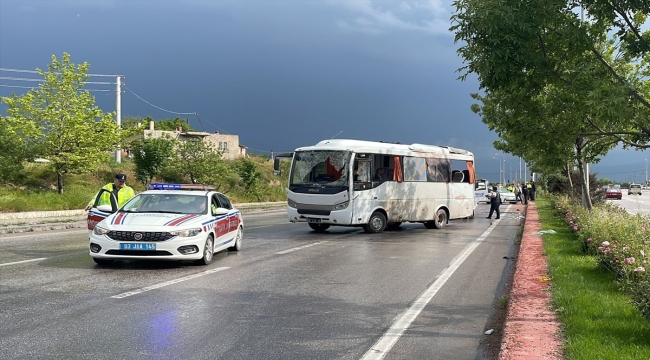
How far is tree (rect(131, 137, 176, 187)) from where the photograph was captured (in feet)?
127

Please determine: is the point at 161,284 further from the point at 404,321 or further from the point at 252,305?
the point at 404,321

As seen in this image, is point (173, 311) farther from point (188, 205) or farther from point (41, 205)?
point (41, 205)

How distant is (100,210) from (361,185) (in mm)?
9547

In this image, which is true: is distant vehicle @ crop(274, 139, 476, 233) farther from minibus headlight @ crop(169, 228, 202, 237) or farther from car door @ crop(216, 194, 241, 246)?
minibus headlight @ crop(169, 228, 202, 237)

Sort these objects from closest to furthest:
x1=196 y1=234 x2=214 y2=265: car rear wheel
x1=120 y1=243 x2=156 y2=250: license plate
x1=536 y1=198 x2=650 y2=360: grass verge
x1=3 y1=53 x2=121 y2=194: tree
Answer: x1=536 y1=198 x2=650 y2=360: grass verge → x1=120 y1=243 x2=156 y2=250: license plate → x1=196 y1=234 x2=214 y2=265: car rear wheel → x1=3 y1=53 x2=121 y2=194: tree

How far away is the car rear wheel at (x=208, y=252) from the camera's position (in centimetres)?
1134

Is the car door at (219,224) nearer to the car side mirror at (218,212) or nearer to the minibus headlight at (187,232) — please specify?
the car side mirror at (218,212)

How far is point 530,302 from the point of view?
7469 millimetres

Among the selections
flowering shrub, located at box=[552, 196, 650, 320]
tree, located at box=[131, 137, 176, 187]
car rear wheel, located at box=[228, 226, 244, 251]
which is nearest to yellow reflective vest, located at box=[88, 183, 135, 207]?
car rear wheel, located at box=[228, 226, 244, 251]

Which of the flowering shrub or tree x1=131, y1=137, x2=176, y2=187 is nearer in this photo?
the flowering shrub

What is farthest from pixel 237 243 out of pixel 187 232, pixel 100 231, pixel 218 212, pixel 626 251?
pixel 626 251

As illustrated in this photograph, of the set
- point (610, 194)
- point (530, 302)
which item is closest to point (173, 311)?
point (530, 302)

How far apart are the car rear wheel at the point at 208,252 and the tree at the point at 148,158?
28.4 m

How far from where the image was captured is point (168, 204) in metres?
12.0
